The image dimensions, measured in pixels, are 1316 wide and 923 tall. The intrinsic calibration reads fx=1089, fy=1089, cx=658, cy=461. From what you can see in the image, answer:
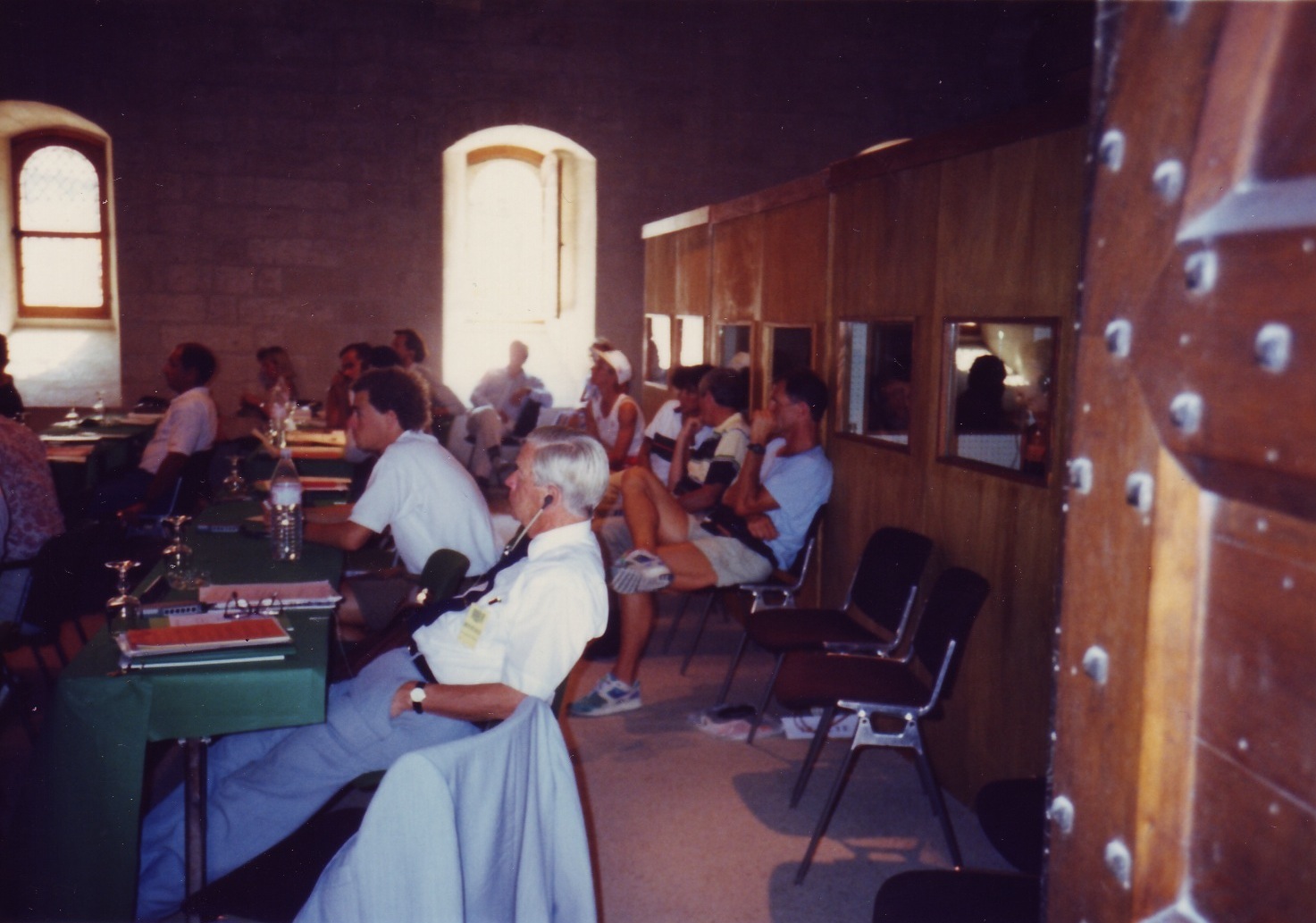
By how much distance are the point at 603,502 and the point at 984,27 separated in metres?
7.50

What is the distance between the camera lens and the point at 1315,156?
506 mm

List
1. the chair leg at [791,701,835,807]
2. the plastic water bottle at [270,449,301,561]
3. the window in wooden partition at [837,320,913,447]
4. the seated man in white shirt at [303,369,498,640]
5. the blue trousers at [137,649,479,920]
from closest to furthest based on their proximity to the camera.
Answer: the blue trousers at [137,649,479,920] < the chair leg at [791,701,835,807] < the plastic water bottle at [270,449,301,561] < the seated man in white shirt at [303,369,498,640] < the window in wooden partition at [837,320,913,447]

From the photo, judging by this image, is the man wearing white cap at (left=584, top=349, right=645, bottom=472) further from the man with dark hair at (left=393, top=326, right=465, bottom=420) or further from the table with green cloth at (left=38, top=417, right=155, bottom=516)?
the table with green cloth at (left=38, top=417, right=155, bottom=516)

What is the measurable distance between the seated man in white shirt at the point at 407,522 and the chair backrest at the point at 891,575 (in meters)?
1.36

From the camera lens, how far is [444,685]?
245 centimetres

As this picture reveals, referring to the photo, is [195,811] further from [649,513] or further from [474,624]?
[649,513]


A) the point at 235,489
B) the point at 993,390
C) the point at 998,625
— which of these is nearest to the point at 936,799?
the point at 998,625

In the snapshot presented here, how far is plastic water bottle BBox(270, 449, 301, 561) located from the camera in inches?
139

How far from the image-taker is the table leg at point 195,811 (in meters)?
2.40

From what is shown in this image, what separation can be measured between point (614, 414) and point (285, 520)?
399 cm

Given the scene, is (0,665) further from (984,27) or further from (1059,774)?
(984,27)

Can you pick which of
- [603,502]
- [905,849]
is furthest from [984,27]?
[905,849]

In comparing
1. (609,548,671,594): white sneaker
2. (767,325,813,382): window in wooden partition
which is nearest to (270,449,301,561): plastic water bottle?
(609,548,671,594): white sneaker

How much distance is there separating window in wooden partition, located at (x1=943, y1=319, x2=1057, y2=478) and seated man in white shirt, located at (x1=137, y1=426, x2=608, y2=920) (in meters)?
1.57
